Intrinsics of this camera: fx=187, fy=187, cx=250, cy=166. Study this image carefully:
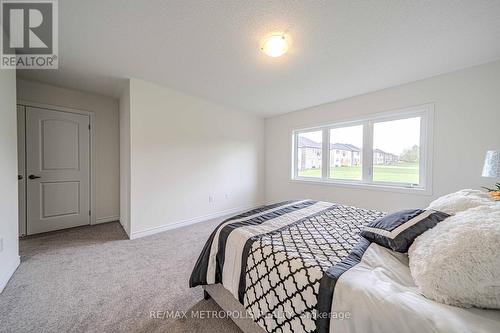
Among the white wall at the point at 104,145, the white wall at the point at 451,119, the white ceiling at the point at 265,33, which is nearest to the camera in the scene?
the white ceiling at the point at 265,33

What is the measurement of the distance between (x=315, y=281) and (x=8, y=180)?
2.79 meters

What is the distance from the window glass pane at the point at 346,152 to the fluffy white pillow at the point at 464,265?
104 inches

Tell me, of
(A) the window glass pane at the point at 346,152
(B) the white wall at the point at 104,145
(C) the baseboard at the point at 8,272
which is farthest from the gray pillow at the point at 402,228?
(B) the white wall at the point at 104,145

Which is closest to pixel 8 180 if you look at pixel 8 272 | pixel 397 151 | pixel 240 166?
pixel 8 272

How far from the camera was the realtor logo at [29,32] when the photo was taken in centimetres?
152

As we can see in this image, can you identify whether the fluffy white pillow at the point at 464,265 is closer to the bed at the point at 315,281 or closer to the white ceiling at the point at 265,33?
the bed at the point at 315,281

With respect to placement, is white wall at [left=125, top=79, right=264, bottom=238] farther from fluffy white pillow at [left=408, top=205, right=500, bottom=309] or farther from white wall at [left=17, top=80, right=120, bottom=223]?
fluffy white pillow at [left=408, top=205, right=500, bottom=309]

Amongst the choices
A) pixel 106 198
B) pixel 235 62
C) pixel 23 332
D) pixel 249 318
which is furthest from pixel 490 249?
pixel 106 198

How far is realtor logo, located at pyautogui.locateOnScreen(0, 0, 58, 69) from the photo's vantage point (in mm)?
1521

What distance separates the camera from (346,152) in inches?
139

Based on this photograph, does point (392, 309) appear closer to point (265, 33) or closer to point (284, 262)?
point (284, 262)

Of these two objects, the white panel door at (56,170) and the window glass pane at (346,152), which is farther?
the window glass pane at (346,152)

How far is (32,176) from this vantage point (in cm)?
280

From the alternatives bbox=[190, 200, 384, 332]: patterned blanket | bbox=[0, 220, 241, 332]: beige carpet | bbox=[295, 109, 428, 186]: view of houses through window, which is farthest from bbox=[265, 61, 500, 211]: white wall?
bbox=[0, 220, 241, 332]: beige carpet
